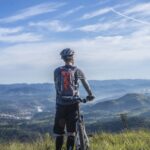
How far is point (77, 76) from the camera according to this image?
984cm

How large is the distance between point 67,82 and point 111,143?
279 centimetres

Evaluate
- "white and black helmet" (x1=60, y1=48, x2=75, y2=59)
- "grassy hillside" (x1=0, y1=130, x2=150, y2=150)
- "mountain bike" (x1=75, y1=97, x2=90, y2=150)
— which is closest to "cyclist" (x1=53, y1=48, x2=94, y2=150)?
"white and black helmet" (x1=60, y1=48, x2=75, y2=59)

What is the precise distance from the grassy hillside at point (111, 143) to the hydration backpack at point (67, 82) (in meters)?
1.86

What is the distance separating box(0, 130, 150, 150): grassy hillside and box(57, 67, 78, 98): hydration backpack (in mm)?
1862

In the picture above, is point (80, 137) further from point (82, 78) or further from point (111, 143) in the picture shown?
point (111, 143)

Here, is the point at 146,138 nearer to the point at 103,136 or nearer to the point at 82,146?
the point at 103,136

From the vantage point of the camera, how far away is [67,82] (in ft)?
32.1

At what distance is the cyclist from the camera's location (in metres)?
9.72

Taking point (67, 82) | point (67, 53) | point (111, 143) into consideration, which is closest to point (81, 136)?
point (67, 82)

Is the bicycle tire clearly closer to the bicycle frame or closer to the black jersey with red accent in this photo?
the bicycle frame

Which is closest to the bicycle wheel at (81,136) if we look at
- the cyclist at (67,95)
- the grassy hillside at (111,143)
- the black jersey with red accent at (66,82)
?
the cyclist at (67,95)

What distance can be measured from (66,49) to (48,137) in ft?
14.2

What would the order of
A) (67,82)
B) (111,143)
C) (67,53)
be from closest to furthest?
(67,53) → (67,82) → (111,143)

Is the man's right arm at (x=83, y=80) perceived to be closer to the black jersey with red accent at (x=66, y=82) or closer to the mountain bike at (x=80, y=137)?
the black jersey with red accent at (x=66, y=82)
